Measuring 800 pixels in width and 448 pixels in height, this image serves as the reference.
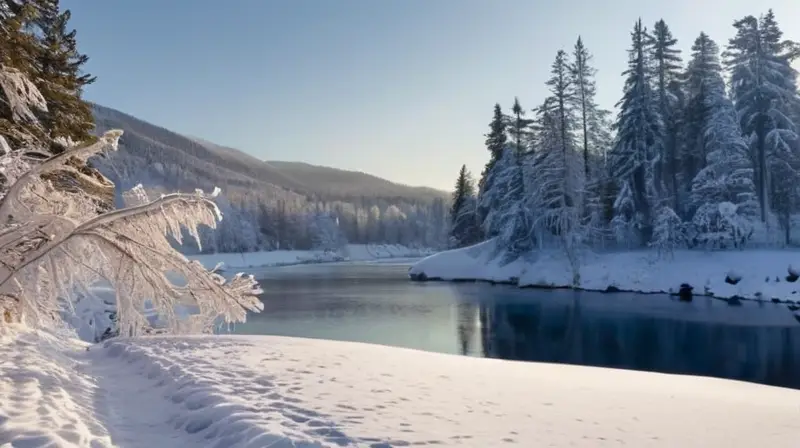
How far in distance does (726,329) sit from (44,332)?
2262cm

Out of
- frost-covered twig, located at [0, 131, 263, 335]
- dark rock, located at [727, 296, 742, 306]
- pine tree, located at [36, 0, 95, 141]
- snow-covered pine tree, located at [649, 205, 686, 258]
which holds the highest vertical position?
pine tree, located at [36, 0, 95, 141]

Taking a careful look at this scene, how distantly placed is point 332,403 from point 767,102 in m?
42.2

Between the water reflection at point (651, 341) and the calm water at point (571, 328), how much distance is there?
0.11 feet

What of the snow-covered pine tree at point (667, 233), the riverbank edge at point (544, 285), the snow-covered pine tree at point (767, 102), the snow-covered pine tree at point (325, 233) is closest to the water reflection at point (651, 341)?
the riverbank edge at point (544, 285)

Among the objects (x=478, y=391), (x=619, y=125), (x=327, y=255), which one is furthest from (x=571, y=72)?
(x=327, y=255)

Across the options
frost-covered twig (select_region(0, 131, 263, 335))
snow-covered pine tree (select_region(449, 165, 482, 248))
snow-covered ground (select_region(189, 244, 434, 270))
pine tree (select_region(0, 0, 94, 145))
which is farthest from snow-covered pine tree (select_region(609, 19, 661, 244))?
snow-covered ground (select_region(189, 244, 434, 270))

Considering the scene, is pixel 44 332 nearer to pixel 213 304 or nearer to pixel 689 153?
pixel 213 304

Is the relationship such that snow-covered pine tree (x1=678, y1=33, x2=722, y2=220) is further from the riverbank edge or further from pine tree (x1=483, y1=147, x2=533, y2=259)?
pine tree (x1=483, y1=147, x2=533, y2=259)

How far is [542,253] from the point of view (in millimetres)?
42969

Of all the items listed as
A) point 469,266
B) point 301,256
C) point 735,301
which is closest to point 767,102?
point 735,301

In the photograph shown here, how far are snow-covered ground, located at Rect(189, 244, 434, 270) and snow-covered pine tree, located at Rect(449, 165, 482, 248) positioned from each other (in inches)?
1031

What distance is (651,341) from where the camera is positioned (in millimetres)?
20109

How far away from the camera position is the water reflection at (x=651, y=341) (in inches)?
635

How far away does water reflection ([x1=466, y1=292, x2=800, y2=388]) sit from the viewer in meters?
16.1
